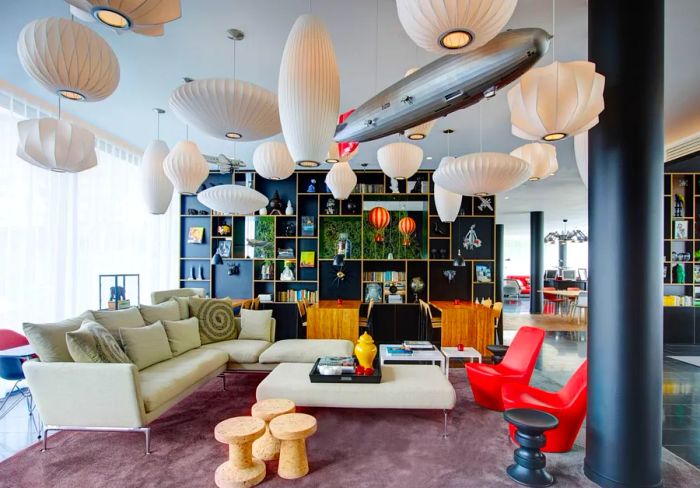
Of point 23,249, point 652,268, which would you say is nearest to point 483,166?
point 652,268

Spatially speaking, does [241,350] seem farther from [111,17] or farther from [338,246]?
[111,17]

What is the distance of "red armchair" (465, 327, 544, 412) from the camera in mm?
3924

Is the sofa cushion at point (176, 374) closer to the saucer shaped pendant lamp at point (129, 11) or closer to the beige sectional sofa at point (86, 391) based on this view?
the beige sectional sofa at point (86, 391)

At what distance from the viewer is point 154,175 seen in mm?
4156

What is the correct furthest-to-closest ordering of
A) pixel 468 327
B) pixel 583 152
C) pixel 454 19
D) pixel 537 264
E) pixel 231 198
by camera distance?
pixel 537 264 → pixel 468 327 → pixel 231 198 → pixel 583 152 → pixel 454 19

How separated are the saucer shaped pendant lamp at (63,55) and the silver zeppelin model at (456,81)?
4.62 feet

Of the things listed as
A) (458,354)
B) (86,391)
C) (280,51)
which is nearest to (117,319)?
(86,391)

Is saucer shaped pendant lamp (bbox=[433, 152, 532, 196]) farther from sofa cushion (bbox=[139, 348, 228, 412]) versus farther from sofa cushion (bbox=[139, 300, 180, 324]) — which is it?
sofa cushion (bbox=[139, 300, 180, 324])

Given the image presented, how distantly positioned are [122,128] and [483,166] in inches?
208

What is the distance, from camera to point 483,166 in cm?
311

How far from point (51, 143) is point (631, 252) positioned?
4.20m

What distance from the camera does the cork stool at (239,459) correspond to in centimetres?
266

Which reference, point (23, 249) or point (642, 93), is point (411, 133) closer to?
point (642, 93)

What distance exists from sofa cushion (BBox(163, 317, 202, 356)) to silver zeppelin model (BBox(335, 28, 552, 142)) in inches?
143
